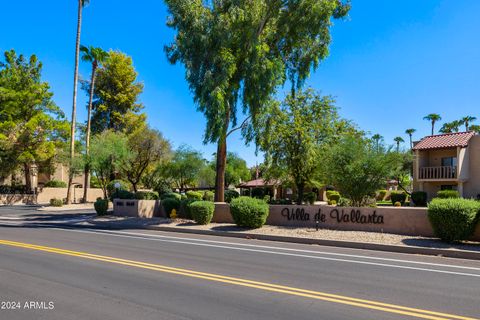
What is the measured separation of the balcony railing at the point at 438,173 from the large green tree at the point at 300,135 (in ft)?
36.3

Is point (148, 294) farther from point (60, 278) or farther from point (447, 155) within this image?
point (447, 155)

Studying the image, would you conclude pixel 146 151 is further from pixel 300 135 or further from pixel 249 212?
pixel 249 212

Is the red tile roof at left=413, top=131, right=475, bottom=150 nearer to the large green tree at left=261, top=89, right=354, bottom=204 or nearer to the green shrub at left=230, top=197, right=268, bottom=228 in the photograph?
the large green tree at left=261, top=89, right=354, bottom=204

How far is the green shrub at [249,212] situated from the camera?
1714 centimetres

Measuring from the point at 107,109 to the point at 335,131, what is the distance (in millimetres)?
39157

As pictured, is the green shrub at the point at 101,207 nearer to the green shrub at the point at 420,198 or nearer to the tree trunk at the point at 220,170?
the tree trunk at the point at 220,170

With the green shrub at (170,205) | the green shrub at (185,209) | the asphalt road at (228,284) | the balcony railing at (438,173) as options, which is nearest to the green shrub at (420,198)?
the balcony railing at (438,173)

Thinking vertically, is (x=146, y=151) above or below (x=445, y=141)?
below

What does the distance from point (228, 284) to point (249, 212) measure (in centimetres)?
972

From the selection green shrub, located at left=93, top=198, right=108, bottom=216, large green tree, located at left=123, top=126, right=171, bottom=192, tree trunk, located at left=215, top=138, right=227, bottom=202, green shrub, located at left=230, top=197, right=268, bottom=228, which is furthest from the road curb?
large green tree, located at left=123, top=126, right=171, bottom=192

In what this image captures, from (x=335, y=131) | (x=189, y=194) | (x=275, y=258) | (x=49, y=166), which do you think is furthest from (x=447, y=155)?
(x=49, y=166)

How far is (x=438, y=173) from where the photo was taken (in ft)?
111

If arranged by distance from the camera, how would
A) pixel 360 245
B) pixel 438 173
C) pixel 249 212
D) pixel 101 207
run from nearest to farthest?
Answer: pixel 360 245 < pixel 249 212 < pixel 101 207 < pixel 438 173

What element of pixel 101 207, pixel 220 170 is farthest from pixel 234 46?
pixel 101 207
